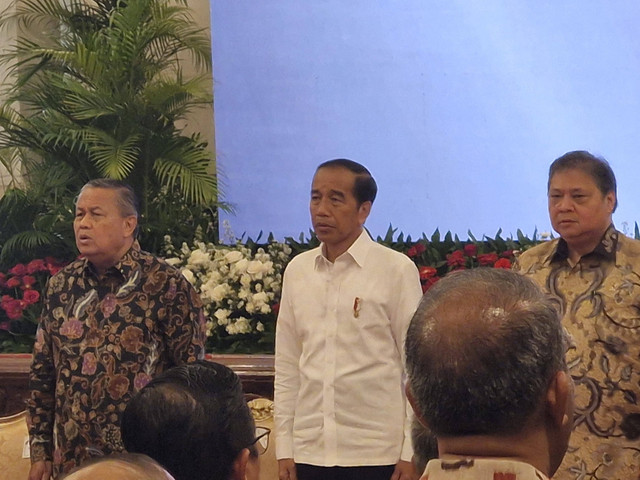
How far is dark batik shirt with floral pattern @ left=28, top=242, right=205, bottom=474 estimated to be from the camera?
112 inches

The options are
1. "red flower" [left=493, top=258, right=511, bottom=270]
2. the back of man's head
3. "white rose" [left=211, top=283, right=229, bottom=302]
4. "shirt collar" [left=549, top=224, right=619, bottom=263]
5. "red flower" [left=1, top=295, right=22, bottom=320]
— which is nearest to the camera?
the back of man's head

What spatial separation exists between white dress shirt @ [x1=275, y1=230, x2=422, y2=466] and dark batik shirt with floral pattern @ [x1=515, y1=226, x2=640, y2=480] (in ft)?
1.69

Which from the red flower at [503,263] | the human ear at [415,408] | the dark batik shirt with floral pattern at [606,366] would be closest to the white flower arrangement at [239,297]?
the red flower at [503,263]

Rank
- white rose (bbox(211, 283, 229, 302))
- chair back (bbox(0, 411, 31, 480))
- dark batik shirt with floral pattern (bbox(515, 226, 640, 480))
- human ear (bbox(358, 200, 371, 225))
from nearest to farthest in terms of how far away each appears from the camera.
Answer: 1. dark batik shirt with floral pattern (bbox(515, 226, 640, 480))
2. human ear (bbox(358, 200, 371, 225))
3. chair back (bbox(0, 411, 31, 480))
4. white rose (bbox(211, 283, 229, 302))

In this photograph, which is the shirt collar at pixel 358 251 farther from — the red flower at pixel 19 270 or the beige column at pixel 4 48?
the beige column at pixel 4 48

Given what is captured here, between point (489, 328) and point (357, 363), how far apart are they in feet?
5.71

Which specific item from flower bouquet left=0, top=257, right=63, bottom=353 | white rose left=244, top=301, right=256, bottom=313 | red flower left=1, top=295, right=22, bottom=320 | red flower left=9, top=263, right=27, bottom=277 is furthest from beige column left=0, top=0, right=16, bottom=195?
white rose left=244, top=301, right=256, bottom=313

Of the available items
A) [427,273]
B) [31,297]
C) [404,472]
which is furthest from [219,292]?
[404,472]

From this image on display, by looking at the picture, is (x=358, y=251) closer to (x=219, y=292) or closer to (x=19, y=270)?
(x=219, y=292)

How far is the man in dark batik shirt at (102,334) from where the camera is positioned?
2.85 metres

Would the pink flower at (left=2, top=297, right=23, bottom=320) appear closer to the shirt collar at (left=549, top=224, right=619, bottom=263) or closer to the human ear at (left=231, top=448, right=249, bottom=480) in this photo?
the shirt collar at (left=549, top=224, right=619, bottom=263)

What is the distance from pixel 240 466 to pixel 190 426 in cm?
11

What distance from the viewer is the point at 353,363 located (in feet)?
9.59

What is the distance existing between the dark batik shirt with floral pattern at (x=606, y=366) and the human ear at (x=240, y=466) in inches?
47.8
